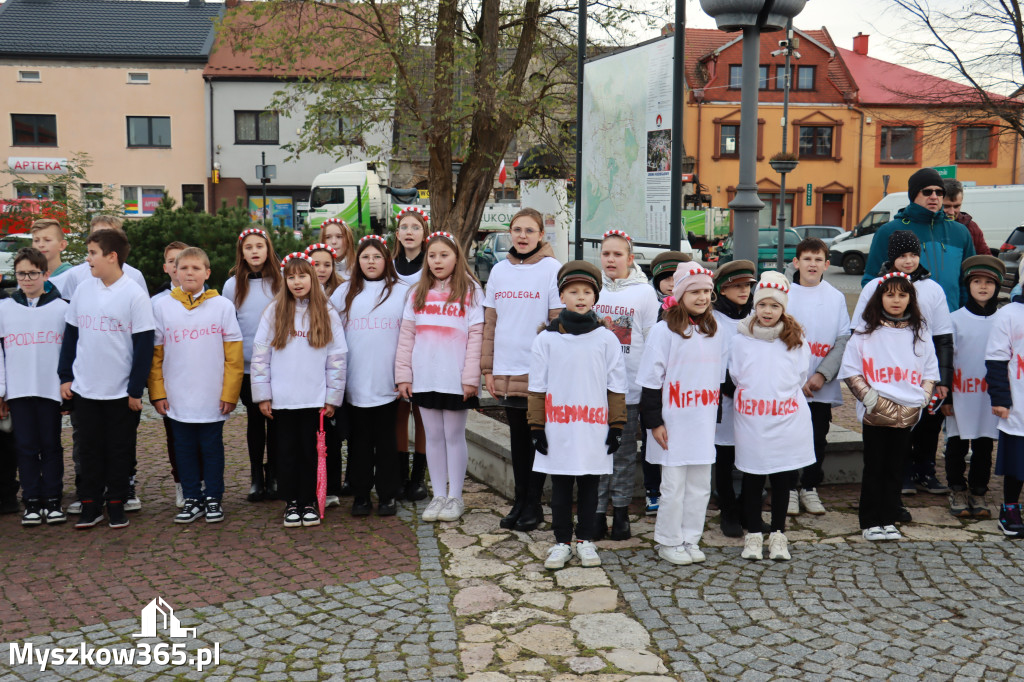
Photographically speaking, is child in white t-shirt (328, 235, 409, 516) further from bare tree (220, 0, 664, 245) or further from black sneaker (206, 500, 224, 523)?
bare tree (220, 0, 664, 245)

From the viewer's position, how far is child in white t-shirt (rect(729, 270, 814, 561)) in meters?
5.20

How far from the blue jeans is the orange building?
42.5 m

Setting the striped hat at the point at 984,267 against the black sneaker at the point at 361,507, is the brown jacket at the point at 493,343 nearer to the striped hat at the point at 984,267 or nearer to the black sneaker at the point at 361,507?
the black sneaker at the point at 361,507

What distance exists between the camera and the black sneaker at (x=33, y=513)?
5.98 metres

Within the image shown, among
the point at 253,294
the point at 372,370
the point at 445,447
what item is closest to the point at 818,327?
the point at 445,447

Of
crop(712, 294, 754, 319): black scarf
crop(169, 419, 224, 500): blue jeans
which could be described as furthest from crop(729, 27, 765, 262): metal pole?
crop(169, 419, 224, 500): blue jeans

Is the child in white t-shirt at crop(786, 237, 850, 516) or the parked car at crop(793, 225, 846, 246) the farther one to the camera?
the parked car at crop(793, 225, 846, 246)

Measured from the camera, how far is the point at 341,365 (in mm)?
5934

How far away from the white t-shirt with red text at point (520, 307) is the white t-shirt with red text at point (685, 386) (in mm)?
769

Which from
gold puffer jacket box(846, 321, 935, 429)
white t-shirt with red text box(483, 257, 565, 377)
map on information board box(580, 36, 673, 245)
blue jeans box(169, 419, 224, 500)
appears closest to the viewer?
gold puffer jacket box(846, 321, 935, 429)

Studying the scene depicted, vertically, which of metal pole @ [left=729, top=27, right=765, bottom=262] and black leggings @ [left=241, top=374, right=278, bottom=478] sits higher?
metal pole @ [left=729, top=27, right=765, bottom=262]

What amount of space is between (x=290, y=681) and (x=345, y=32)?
27.5 ft

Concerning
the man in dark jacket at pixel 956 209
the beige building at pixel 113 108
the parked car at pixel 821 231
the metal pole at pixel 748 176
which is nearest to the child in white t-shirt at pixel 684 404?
the metal pole at pixel 748 176

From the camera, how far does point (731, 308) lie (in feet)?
18.4
